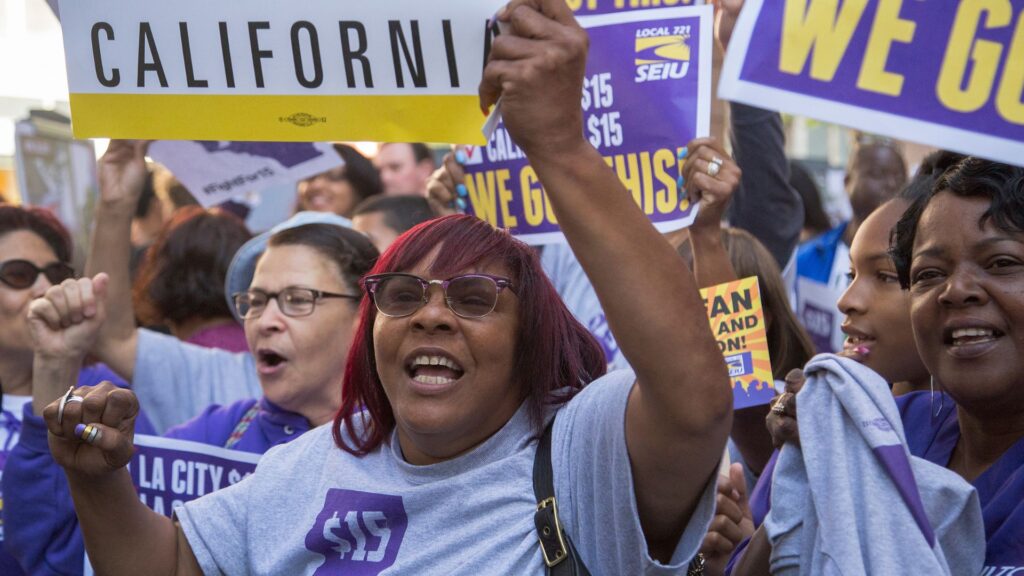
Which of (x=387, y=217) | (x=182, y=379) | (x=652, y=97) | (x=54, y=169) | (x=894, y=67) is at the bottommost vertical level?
(x=182, y=379)

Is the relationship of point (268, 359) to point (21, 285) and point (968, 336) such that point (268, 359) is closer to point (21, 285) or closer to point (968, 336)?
point (21, 285)

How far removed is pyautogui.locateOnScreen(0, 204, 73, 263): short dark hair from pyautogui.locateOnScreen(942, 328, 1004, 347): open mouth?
9.87 ft

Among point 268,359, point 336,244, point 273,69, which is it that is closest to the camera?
point 273,69

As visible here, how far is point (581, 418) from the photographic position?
235 cm

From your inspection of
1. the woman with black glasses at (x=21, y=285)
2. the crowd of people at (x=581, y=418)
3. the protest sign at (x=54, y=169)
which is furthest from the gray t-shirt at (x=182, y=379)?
the protest sign at (x=54, y=169)

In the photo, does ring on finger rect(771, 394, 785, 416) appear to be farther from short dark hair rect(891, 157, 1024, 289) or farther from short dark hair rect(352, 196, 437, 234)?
short dark hair rect(352, 196, 437, 234)

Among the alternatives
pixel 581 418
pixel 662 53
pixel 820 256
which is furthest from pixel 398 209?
pixel 581 418

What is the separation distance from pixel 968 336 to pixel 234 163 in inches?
103

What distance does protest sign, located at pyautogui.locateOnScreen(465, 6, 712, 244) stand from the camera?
10.9 feet

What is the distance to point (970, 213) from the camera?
2.44 meters

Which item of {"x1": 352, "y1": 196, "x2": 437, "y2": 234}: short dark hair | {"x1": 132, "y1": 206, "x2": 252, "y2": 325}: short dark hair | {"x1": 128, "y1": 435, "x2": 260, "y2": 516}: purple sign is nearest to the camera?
{"x1": 128, "y1": 435, "x2": 260, "y2": 516}: purple sign

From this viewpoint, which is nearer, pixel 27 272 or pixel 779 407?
pixel 779 407

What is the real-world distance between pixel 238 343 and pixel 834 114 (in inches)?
124

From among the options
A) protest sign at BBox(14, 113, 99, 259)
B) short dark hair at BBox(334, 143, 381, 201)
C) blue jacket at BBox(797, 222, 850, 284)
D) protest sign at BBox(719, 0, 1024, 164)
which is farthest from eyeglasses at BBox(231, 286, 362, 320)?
blue jacket at BBox(797, 222, 850, 284)
